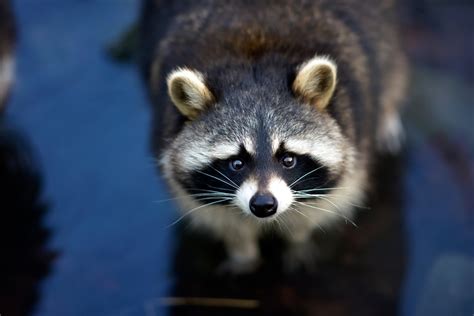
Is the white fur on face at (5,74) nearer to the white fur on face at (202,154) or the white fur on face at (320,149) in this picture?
the white fur on face at (202,154)

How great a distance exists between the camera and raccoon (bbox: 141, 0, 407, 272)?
4.28m

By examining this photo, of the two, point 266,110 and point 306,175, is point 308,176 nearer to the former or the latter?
point 306,175

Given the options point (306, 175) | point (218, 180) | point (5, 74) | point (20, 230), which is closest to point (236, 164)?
point (218, 180)

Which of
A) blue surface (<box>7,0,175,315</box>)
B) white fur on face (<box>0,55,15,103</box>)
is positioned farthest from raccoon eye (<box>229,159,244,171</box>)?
white fur on face (<box>0,55,15,103</box>)

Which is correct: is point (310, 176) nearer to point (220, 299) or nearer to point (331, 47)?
point (331, 47)

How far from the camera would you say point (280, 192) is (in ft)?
13.5

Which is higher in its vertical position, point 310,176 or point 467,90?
Answer: point 467,90

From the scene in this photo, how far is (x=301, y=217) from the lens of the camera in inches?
199

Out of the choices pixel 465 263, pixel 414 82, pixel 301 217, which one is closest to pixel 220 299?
pixel 301 217

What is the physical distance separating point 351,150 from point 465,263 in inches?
59.1

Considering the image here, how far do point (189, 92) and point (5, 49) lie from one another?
2603 mm

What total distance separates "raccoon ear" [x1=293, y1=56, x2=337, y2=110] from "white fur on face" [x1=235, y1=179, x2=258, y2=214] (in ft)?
2.24

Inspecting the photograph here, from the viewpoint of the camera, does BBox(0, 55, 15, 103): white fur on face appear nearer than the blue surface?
No

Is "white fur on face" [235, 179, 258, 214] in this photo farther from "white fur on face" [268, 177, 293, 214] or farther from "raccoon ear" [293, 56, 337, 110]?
"raccoon ear" [293, 56, 337, 110]
